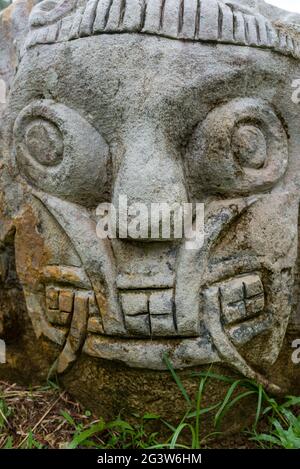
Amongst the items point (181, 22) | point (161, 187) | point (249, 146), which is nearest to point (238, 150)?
point (249, 146)

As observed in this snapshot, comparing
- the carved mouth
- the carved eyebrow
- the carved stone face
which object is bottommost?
the carved mouth

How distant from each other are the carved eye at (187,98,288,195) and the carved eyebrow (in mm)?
200

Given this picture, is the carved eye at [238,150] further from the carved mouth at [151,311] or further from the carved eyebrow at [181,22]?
the carved mouth at [151,311]

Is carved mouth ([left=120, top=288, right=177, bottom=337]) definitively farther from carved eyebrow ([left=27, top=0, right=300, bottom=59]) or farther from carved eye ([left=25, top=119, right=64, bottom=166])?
carved eyebrow ([left=27, top=0, right=300, bottom=59])

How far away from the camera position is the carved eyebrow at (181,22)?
1.46 m

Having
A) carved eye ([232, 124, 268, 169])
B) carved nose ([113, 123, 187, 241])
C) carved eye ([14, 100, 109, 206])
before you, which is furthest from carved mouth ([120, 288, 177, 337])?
carved eye ([232, 124, 268, 169])

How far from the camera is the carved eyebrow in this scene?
146 cm

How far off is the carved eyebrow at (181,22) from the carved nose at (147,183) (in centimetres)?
31

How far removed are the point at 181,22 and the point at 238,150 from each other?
43cm

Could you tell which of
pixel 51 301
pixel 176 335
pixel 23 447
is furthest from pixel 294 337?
pixel 23 447

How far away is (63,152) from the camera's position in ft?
5.06

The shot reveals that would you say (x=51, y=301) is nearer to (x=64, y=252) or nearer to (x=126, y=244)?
(x=64, y=252)

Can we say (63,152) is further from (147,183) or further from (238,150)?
(238,150)

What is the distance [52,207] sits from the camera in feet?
5.16
